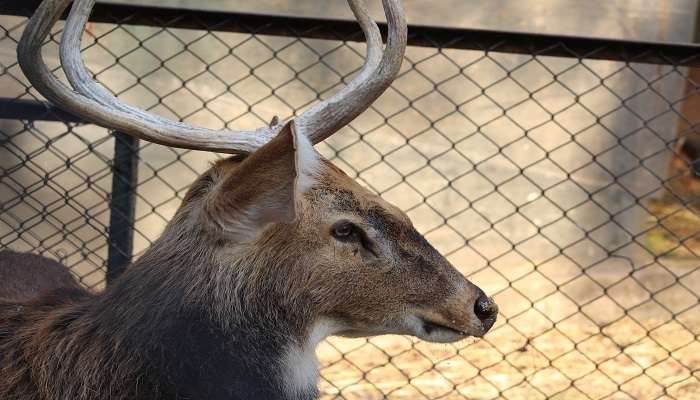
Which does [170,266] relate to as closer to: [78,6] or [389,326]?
[389,326]

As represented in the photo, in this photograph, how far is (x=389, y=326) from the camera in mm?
3221

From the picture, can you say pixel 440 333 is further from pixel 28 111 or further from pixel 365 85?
pixel 28 111

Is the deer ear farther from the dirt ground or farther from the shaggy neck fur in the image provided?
the dirt ground

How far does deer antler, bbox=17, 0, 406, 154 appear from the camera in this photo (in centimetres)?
312

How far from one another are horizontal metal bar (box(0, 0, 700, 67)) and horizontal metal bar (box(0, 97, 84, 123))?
1.78ft

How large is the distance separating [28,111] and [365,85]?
2.08m

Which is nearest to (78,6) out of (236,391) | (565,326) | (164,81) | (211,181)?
(211,181)

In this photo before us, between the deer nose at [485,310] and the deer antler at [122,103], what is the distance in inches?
29.4

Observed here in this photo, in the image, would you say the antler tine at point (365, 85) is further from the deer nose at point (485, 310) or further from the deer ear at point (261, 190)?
the deer nose at point (485, 310)

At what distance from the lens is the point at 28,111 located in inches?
190

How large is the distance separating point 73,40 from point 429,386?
3076mm

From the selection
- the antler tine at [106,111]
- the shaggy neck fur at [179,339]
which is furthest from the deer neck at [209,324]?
the antler tine at [106,111]

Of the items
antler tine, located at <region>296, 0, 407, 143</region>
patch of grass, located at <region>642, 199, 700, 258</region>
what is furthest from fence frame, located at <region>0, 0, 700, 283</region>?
patch of grass, located at <region>642, 199, 700, 258</region>

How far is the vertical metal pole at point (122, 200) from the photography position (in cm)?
485
